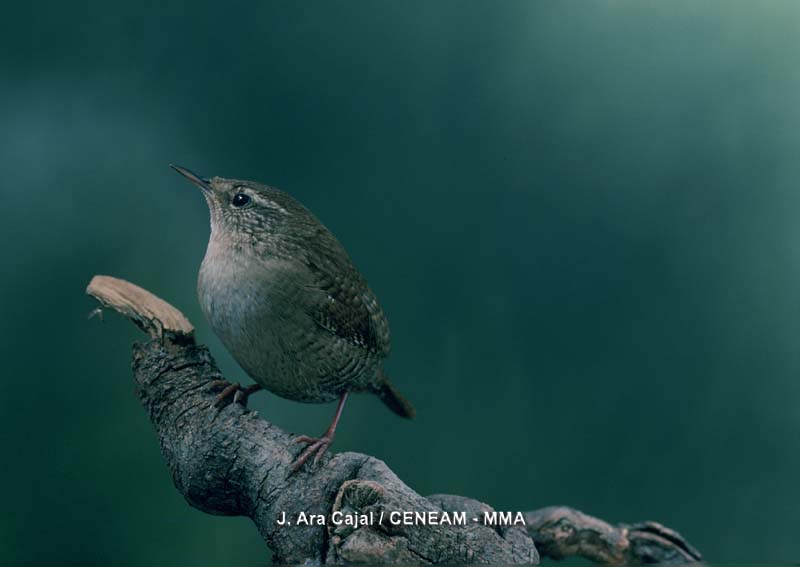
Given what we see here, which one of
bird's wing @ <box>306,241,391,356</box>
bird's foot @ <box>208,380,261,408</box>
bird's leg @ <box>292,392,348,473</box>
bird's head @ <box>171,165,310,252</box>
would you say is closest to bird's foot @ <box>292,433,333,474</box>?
bird's leg @ <box>292,392,348,473</box>

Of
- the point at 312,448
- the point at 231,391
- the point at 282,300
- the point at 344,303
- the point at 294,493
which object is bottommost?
the point at 294,493

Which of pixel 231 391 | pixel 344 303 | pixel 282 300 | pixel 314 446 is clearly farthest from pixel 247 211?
pixel 314 446

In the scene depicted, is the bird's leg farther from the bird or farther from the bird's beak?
the bird's beak

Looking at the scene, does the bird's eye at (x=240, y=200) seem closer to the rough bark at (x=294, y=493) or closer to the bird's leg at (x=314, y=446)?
the rough bark at (x=294, y=493)

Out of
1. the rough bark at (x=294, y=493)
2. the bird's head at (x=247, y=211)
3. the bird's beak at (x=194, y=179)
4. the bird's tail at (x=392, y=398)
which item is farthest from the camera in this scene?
the bird's tail at (x=392, y=398)

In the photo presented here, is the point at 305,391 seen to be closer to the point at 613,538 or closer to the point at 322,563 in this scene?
the point at 322,563

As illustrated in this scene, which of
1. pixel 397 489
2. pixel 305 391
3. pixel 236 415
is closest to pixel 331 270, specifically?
pixel 305 391

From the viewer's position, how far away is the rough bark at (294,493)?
3756mm

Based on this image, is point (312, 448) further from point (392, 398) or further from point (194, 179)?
point (194, 179)

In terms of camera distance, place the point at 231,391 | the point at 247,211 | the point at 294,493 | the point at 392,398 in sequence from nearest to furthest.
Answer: the point at 294,493 → the point at 247,211 → the point at 231,391 → the point at 392,398

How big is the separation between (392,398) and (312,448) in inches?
34.7

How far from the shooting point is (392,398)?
479 cm

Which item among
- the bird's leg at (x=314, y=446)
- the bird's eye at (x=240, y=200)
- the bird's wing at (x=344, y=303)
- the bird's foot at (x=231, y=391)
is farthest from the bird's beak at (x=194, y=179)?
the bird's leg at (x=314, y=446)

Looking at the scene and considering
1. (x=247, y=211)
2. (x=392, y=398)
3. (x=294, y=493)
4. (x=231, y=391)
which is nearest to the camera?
(x=294, y=493)
